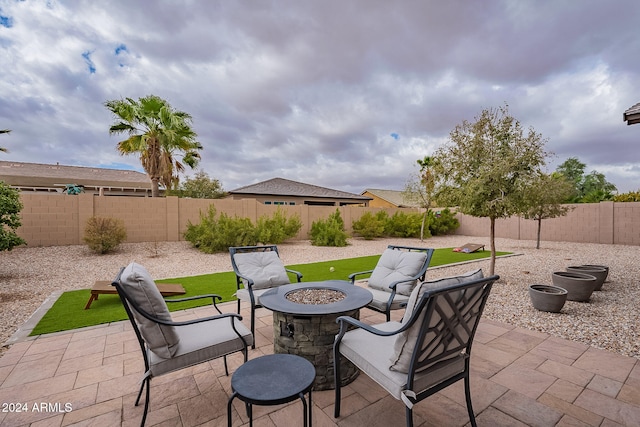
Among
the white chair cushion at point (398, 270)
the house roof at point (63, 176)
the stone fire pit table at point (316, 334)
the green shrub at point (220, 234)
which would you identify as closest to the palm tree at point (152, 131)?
the green shrub at point (220, 234)

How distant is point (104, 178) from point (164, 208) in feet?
31.1

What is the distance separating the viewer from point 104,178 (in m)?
16.2

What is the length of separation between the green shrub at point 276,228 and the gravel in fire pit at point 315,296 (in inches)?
292

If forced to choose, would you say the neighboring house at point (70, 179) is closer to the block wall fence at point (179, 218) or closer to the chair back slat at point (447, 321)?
the block wall fence at point (179, 218)

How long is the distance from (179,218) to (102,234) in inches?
106

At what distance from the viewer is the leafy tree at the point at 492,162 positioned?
490 cm

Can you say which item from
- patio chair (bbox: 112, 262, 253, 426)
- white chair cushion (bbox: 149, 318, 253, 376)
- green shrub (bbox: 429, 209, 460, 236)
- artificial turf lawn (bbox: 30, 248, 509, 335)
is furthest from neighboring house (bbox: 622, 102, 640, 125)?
green shrub (bbox: 429, 209, 460, 236)

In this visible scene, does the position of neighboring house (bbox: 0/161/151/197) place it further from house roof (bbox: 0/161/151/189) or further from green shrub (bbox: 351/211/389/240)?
green shrub (bbox: 351/211/389/240)

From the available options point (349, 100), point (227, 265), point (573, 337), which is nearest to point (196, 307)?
point (227, 265)

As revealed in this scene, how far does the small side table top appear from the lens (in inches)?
49.1

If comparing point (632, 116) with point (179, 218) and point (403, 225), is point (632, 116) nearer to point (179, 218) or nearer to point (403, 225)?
point (179, 218)

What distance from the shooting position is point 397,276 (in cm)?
335

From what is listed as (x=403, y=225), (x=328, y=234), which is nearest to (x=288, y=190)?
(x=403, y=225)

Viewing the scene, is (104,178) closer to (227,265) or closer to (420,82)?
(227,265)
